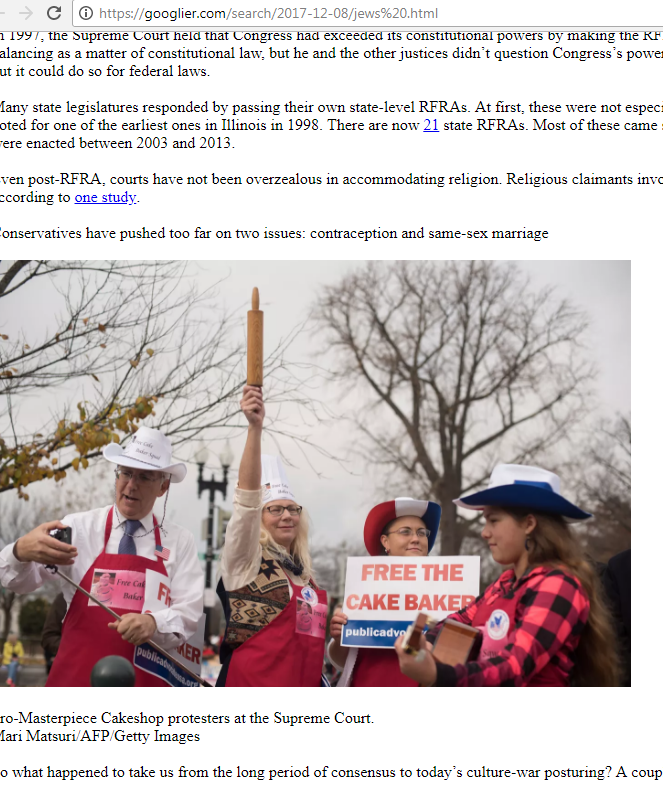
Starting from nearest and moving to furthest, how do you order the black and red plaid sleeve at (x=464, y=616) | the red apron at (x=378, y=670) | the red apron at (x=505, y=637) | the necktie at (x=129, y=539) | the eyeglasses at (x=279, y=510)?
the red apron at (x=505, y=637) < the black and red plaid sleeve at (x=464, y=616) < the red apron at (x=378, y=670) < the necktie at (x=129, y=539) < the eyeglasses at (x=279, y=510)

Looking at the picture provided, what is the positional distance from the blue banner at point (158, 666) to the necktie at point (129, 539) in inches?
20.5

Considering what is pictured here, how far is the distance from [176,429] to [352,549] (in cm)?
838

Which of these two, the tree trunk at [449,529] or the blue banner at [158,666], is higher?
the blue banner at [158,666]

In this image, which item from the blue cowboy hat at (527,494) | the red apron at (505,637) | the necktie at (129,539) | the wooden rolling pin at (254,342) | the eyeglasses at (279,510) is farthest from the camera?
the eyeglasses at (279,510)

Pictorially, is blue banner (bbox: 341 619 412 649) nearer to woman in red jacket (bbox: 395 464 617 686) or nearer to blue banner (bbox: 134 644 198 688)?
woman in red jacket (bbox: 395 464 617 686)

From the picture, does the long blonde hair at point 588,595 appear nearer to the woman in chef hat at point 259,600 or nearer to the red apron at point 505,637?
the red apron at point 505,637

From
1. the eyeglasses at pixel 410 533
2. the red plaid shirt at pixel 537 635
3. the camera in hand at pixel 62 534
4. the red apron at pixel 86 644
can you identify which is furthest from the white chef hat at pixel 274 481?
the red plaid shirt at pixel 537 635

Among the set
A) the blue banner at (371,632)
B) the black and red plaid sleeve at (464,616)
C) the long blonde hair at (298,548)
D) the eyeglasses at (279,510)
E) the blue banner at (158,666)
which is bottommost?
the blue banner at (158,666)

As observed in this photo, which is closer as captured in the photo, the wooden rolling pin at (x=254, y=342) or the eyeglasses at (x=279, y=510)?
the wooden rolling pin at (x=254, y=342)

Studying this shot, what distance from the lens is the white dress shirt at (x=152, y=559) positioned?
4293 millimetres

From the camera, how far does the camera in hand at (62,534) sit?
4242 millimetres
